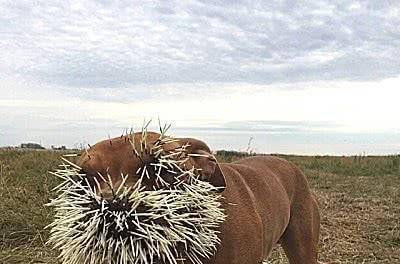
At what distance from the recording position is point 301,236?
4602mm

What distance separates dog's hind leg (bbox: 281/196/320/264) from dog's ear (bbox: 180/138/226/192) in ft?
6.37

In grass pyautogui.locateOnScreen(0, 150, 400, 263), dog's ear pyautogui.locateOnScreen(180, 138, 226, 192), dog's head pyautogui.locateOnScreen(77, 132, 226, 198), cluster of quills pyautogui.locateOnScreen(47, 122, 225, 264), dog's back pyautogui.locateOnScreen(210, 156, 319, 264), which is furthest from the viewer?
grass pyautogui.locateOnScreen(0, 150, 400, 263)

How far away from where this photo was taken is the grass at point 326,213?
645 cm

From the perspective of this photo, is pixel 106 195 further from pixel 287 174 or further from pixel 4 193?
pixel 4 193

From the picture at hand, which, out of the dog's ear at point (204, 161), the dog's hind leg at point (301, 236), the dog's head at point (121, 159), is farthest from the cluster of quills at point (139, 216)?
the dog's hind leg at point (301, 236)

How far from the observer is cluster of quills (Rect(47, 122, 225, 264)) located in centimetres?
215

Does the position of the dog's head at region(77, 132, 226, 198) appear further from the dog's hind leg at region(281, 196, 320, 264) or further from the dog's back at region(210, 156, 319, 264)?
the dog's hind leg at region(281, 196, 320, 264)

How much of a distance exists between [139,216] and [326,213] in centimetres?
753

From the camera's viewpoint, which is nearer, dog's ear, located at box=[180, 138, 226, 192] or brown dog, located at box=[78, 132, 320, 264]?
brown dog, located at box=[78, 132, 320, 264]

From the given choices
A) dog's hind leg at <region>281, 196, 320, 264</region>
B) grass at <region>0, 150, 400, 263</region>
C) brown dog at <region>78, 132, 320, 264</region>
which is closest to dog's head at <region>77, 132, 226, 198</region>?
brown dog at <region>78, 132, 320, 264</region>

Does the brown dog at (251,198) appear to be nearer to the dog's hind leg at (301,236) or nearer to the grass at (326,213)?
the dog's hind leg at (301,236)

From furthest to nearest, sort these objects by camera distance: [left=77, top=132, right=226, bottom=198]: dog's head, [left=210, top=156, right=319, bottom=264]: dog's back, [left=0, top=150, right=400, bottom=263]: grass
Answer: [left=0, top=150, right=400, bottom=263]: grass, [left=210, top=156, right=319, bottom=264]: dog's back, [left=77, top=132, right=226, bottom=198]: dog's head

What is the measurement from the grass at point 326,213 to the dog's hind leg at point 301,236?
71.8 inches

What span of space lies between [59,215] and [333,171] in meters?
13.8
